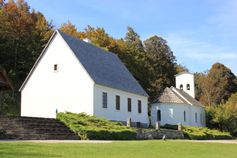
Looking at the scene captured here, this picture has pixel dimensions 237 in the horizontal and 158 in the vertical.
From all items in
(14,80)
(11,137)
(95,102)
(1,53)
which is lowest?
(11,137)

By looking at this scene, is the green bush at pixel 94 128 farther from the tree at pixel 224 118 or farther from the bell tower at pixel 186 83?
the bell tower at pixel 186 83

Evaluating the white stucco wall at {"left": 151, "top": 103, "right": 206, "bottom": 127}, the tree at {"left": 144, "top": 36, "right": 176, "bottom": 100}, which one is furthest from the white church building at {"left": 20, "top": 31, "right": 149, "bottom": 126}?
the tree at {"left": 144, "top": 36, "right": 176, "bottom": 100}

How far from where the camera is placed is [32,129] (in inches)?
1037

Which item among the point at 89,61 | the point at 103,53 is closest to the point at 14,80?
the point at 103,53

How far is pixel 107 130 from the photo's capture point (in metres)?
29.2

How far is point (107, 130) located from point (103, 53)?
18944 mm

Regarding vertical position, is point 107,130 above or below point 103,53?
below

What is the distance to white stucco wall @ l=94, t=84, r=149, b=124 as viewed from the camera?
38.2 meters

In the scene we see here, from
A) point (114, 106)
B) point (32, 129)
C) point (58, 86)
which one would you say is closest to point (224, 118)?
point (114, 106)

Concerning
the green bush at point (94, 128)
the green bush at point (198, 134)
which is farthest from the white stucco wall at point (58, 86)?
the green bush at point (198, 134)

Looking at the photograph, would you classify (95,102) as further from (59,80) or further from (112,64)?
(112,64)

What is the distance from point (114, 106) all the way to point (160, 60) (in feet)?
137

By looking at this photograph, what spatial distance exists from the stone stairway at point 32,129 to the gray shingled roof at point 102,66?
953cm

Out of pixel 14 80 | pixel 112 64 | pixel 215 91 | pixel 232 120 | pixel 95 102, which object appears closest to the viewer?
pixel 95 102
